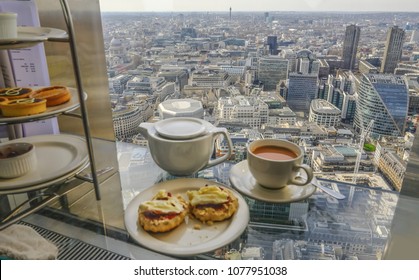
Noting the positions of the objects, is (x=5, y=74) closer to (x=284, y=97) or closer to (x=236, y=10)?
(x=236, y=10)

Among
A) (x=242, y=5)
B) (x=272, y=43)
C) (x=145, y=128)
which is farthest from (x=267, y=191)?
(x=242, y=5)

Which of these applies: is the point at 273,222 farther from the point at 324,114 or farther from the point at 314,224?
the point at 324,114

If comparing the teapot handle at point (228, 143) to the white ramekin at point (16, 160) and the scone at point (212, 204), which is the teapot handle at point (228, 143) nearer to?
the scone at point (212, 204)

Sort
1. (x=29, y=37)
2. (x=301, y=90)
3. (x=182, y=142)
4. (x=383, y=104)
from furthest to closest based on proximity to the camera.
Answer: (x=301, y=90)
(x=383, y=104)
(x=182, y=142)
(x=29, y=37)

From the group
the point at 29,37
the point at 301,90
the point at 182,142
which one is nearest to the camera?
the point at 29,37

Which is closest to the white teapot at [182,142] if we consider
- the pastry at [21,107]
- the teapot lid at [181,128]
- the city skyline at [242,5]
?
the teapot lid at [181,128]

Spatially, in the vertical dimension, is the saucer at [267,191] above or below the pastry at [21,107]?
below
